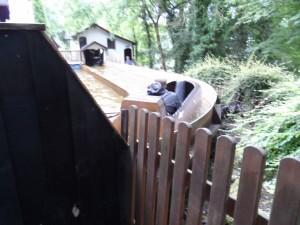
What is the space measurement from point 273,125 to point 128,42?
23812 millimetres

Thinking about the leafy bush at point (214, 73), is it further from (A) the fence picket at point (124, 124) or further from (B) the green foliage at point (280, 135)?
(A) the fence picket at point (124, 124)

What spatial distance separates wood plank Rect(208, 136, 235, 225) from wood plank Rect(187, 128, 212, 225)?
0.06m

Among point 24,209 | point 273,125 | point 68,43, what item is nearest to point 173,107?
point 273,125

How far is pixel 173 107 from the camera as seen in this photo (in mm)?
2900

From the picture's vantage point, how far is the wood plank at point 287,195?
34.3 inches

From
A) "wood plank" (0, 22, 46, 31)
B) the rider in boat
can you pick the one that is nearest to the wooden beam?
"wood plank" (0, 22, 46, 31)

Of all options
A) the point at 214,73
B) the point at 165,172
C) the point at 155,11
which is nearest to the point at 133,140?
the point at 165,172

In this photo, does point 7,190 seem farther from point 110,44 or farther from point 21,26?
point 110,44

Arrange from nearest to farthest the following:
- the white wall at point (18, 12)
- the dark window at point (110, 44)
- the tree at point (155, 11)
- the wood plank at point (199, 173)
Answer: the wood plank at point (199, 173) < the white wall at point (18, 12) < the tree at point (155, 11) < the dark window at point (110, 44)

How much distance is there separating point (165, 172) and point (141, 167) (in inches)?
9.7

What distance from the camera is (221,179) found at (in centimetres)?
113

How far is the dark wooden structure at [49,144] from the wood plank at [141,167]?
83 mm

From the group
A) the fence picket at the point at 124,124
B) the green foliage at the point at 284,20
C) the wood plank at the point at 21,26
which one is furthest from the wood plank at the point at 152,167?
the green foliage at the point at 284,20

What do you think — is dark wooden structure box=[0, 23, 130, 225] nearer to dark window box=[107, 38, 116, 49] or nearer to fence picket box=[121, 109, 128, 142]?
fence picket box=[121, 109, 128, 142]
